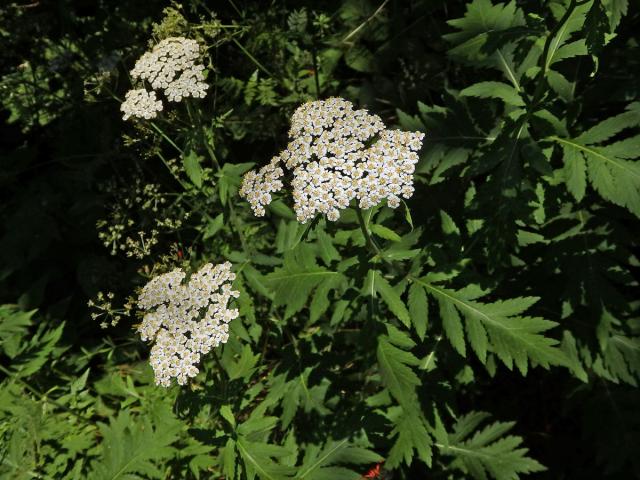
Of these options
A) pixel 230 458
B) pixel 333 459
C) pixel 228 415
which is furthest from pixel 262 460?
pixel 333 459

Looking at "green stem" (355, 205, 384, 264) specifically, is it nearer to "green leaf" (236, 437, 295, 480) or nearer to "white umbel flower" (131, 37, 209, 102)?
"green leaf" (236, 437, 295, 480)

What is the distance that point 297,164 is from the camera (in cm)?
264

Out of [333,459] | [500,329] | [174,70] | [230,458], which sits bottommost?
[333,459]

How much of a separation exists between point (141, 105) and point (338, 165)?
1.36 metres

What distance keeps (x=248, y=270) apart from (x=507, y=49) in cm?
A: 198

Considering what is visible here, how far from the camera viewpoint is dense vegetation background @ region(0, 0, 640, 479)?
2.75m

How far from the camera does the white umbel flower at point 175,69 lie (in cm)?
311

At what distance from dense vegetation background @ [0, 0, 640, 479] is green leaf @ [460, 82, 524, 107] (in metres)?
0.01

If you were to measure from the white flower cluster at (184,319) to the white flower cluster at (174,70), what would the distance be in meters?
0.98

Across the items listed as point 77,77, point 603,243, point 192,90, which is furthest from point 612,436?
point 77,77

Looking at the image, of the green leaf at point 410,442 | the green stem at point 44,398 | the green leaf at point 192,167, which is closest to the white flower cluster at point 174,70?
the green leaf at point 192,167

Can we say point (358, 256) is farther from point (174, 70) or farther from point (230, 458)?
point (174, 70)

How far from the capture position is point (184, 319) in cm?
276

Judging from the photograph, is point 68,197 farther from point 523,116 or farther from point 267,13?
point 523,116
